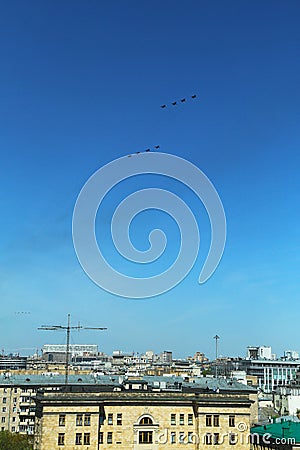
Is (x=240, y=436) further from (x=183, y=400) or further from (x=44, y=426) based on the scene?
(x=44, y=426)

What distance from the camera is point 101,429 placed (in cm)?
4044

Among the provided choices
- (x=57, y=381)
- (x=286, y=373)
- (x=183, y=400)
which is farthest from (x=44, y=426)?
(x=286, y=373)

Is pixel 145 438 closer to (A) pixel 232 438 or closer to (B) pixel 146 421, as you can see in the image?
(B) pixel 146 421

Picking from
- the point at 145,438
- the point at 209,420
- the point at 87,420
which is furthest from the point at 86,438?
the point at 209,420

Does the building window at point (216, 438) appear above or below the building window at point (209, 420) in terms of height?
below

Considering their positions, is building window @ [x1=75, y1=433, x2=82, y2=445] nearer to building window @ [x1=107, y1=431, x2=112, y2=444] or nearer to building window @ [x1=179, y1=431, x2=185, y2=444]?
building window @ [x1=107, y1=431, x2=112, y2=444]

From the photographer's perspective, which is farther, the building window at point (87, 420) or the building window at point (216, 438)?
the building window at point (216, 438)

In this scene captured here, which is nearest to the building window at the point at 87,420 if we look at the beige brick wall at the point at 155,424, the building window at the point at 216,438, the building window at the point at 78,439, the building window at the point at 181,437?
the beige brick wall at the point at 155,424

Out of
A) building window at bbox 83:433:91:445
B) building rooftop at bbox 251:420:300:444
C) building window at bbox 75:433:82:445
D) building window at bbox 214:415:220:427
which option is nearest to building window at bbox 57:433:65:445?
building window at bbox 75:433:82:445

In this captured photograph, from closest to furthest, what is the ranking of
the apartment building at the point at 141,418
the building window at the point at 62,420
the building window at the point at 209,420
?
1. the building window at the point at 62,420
2. the apartment building at the point at 141,418
3. the building window at the point at 209,420

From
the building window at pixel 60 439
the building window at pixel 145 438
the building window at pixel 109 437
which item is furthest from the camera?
the building window at pixel 145 438

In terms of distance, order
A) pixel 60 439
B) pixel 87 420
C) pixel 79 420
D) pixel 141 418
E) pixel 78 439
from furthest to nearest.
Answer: pixel 141 418, pixel 87 420, pixel 79 420, pixel 78 439, pixel 60 439

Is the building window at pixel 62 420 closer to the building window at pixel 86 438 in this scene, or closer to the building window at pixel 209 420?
the building window at pixel 86 438

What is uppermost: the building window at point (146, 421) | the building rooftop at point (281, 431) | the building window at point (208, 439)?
the building window at point (146, 421)
